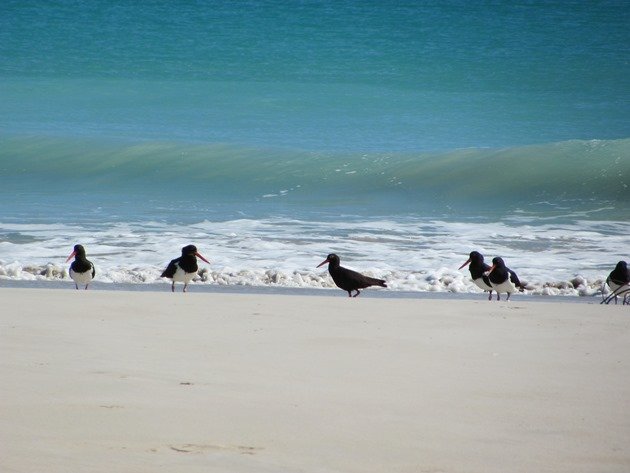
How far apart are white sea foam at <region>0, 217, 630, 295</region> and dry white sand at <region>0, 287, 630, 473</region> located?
261 cm

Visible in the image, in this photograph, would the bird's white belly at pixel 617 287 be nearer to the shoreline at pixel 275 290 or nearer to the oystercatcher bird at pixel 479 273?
the shoreline at pixel 275 290

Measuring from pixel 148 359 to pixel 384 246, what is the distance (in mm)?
6476

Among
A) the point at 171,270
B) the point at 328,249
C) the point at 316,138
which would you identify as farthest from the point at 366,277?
the point at 316,138

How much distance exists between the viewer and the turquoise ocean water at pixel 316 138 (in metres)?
10.8

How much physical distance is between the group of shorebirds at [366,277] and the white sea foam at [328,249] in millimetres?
374

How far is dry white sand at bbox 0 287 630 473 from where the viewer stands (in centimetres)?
336

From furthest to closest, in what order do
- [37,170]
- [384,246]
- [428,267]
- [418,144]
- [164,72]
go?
1. [164,72]
2. [418,144]
3. [37,170]
4. [384,246]
5. [428,267]

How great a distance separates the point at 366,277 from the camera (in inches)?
335

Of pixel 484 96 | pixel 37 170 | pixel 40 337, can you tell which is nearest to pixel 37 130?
pixel 37 170

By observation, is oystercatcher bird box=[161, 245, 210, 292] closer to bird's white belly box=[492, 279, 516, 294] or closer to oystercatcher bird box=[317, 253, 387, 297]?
oystercatcher bird box=[317, 253, 387, 297]

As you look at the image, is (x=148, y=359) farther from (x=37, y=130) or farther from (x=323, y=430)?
(x=37, y=130)

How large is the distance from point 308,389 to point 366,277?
428 cm

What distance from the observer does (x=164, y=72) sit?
36500 millimetres

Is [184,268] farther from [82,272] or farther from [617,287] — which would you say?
[617,287]
